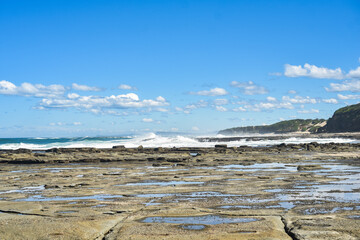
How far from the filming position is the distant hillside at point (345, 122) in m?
94.6

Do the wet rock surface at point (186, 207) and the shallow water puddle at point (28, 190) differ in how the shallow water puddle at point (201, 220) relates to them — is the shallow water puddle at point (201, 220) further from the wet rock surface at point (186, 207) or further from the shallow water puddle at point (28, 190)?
the shallow water puddle at point (28, 190)

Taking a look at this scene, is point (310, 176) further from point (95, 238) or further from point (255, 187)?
point (95, 238)

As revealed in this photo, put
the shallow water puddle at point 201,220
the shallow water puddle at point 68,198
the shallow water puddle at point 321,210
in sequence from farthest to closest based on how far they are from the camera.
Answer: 1. the shallow water puddle at point 68,198
2. the shallow water puddle at point 321,210
3. the shallow water puddle at point 201,220

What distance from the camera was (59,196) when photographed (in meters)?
14.5

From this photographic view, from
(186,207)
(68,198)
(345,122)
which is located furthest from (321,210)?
(345,122)

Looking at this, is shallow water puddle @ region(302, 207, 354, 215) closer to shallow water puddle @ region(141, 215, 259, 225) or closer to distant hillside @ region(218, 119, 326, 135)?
shallow water puddle @ region(141, 215, 259, 225)

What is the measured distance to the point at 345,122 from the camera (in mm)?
98062

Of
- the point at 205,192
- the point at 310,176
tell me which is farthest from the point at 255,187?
the point at 310,176

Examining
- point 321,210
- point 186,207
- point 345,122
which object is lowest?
point 321,210

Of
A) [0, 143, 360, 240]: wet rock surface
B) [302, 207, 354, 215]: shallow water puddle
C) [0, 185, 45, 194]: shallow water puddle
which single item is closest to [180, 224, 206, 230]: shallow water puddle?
[0, 143, 360, 240]: wet rock surface

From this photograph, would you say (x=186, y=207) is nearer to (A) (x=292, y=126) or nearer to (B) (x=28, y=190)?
(B) (x=28, y=190)

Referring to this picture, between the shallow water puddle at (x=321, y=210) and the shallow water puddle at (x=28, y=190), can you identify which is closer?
the shallow water puddle at (x=321, y=210)

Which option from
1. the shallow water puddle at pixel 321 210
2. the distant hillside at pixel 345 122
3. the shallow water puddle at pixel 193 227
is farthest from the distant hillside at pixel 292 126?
the shallow water puddle at pixel 193 227

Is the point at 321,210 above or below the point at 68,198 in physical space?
below
